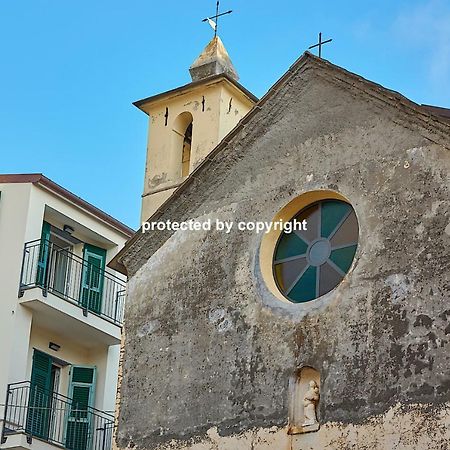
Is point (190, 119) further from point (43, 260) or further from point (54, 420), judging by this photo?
point (54, 420)

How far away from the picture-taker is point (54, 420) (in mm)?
22406

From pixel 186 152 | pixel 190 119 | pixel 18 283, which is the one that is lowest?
pixel 18 283

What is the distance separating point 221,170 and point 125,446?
401cm

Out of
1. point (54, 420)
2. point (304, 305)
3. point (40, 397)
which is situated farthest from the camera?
point (54, 420)

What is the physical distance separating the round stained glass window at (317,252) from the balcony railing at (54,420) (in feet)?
26.8

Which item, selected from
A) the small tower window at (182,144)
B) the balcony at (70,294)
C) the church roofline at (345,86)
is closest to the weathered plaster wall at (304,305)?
the church roofline at (345,86)

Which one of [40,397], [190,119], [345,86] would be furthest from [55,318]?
[345,86]

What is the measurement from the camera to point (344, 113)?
15.1m

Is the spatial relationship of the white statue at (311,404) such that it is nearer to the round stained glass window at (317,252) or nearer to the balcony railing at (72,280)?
the round stained glass window at (317,252)

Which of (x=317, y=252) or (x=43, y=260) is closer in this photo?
(x=317, y=252)

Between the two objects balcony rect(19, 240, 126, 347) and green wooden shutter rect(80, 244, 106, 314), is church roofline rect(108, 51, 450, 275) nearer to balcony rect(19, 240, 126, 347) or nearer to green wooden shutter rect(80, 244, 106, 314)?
balcony rect(19, 240, 126, 347)

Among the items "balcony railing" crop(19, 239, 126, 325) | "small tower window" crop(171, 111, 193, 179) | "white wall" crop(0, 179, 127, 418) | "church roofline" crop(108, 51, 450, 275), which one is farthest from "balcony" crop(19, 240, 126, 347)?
"church roofline" crop(108, 51, 450, 275)

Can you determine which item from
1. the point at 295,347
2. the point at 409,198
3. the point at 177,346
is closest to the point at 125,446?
the point at 177,346

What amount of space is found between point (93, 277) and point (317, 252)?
33.3 feet
